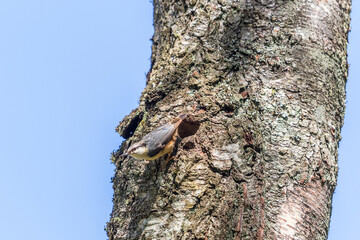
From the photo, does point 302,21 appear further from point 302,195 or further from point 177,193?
point 177,193

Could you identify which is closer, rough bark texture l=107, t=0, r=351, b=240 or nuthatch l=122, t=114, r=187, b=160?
rough bark texture l=107, t=0, r=351, b=240

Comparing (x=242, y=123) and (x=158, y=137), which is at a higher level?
(x=242, y=123)

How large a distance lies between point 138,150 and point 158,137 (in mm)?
133

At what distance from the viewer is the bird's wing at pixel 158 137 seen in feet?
6.98

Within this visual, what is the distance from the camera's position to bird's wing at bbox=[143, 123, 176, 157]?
6.98ft

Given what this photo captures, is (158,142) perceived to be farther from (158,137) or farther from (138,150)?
(138,150)

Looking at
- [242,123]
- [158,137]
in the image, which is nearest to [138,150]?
[158,137]

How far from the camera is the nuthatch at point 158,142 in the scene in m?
2.14

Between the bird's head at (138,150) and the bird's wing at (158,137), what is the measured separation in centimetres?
3

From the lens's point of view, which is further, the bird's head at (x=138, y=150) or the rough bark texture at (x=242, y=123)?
the bird's head at (x=138, y=150)

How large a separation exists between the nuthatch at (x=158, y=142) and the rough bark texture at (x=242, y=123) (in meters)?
0.06

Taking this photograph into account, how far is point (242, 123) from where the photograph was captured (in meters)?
2.19

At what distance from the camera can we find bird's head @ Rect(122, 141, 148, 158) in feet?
7.10

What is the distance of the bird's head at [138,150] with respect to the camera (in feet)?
7.10
